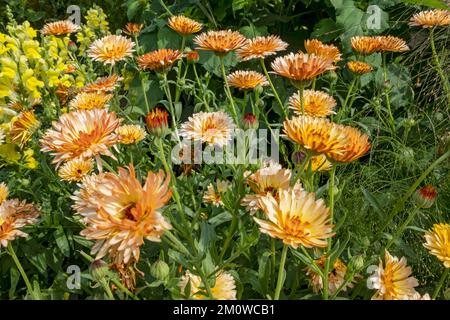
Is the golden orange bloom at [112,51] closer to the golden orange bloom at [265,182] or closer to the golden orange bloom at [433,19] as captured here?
the golden orange bloom at [265,182]

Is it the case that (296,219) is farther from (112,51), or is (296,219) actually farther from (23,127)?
(112,51)

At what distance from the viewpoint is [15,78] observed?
1542 mm

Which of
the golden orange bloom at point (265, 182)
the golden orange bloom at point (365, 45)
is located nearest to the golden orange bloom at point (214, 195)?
the golden orange bloom at point (265, 182)

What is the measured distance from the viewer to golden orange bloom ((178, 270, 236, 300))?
112cm

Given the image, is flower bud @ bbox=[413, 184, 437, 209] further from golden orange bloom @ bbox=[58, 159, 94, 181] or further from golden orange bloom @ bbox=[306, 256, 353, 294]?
golden orange bloom @ bbox=[58, 159, 94, 181]

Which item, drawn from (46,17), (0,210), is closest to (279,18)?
(0,210)

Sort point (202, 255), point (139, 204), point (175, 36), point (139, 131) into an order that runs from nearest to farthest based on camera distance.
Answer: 1. point (139, 204)
2. point (202, 255)
3. point (139, 131)
4. point (175, 36)

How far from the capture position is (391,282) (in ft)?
3.69

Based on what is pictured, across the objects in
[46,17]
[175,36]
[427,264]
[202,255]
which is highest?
[46,17]

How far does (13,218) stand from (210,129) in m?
0.53

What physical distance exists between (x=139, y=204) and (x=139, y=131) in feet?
2.19
